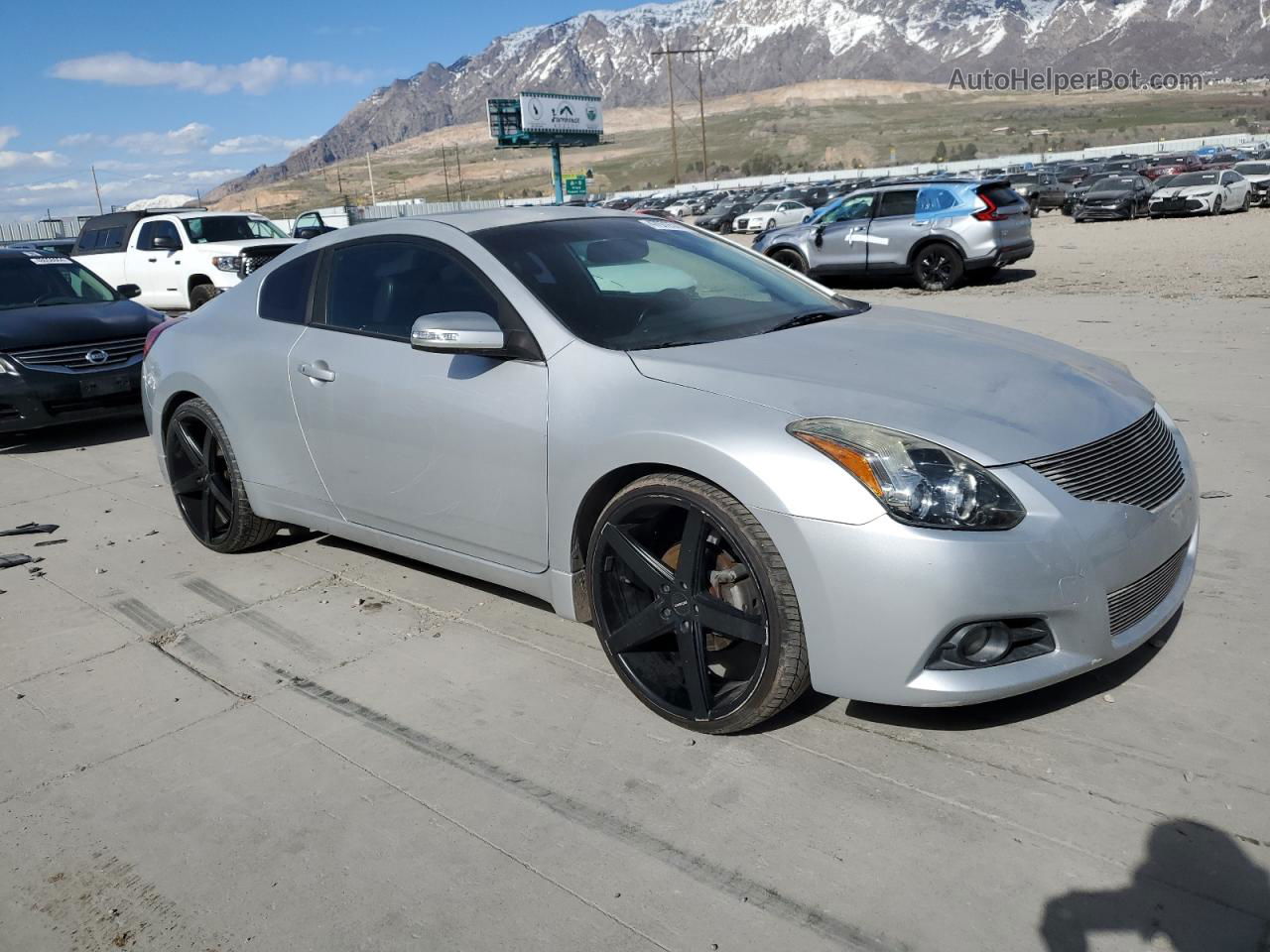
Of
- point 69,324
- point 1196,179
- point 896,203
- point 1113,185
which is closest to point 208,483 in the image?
point 69,324

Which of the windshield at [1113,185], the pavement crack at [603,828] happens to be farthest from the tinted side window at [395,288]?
the windshield at [1113,185]

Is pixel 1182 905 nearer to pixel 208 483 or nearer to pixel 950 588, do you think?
pixel 950 588

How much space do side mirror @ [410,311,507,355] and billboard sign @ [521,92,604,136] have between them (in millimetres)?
69954

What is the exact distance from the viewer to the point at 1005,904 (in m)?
2.45

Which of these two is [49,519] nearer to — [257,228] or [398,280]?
[398,280]

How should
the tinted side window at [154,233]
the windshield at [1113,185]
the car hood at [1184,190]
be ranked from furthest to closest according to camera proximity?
the windshield at [1113,185], the car hood at [1184,190], the tinted side window at [154,233]

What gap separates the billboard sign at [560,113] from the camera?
70812 mm

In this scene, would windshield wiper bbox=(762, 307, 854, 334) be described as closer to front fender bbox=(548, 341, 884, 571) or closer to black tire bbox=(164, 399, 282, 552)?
front fender bbox=(548, 341, 884, 571)

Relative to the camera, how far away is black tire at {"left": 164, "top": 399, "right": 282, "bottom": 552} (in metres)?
5.04

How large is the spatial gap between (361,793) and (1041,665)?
1.93m

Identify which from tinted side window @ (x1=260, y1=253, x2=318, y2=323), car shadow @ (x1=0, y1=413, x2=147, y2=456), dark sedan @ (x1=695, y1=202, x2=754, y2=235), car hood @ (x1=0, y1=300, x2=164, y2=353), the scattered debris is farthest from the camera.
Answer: dark sedan @ (x1=695, y1=202, x2=754, y2=235)

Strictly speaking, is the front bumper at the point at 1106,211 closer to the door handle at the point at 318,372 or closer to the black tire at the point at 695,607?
the door handle at the point at 318,372

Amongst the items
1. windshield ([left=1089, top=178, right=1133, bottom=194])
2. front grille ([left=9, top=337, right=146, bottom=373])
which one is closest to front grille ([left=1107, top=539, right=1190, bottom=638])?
front grille ([left=9, top=337, right=146, bottom=373])

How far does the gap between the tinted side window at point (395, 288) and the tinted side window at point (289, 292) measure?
6.5 inches
